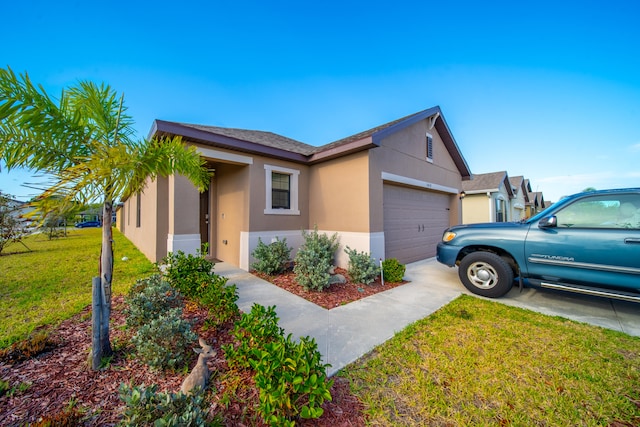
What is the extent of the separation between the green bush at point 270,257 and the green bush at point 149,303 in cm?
273

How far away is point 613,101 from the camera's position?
9188mm

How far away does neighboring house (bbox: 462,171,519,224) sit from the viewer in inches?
601

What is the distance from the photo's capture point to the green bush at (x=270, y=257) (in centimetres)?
598

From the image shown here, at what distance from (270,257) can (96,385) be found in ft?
13.1

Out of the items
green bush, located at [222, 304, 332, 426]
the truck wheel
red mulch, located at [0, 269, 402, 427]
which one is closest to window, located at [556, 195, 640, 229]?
the truck wheel

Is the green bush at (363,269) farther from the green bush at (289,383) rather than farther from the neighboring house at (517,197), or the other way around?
the neighboring house at (517,197)

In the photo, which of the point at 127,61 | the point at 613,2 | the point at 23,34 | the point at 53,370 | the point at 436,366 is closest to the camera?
the point at 53,370

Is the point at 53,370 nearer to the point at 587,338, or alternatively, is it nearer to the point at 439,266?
the point at 587,338

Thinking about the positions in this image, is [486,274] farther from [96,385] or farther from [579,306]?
[96,385]

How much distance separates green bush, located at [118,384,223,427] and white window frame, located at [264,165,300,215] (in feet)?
17.6

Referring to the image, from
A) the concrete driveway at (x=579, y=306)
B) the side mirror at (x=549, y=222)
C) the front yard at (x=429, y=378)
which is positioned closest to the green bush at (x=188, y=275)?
the front yard at (x=429, y=378)

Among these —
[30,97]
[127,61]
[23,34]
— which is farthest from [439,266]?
[23,34]

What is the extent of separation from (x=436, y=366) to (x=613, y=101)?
45.5 ft

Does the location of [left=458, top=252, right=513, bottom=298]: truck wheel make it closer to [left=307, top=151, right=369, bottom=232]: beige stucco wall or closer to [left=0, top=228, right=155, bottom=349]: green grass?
[left=307, top=151, right=369, bottom=232]: beige stucco wall
